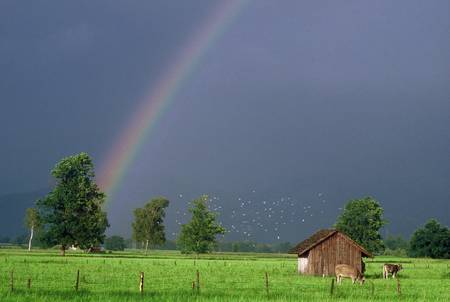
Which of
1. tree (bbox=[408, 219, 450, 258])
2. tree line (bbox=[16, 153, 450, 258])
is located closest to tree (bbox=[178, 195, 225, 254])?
tree line (bbox=[16, 153, 450, 258])

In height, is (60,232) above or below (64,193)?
below

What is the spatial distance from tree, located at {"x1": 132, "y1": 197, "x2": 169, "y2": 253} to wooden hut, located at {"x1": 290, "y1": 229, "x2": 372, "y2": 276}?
100389 mm

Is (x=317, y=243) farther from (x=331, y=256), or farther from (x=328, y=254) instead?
(x=331, y=256)

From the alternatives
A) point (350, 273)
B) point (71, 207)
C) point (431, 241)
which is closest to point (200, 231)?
point (71, 207)

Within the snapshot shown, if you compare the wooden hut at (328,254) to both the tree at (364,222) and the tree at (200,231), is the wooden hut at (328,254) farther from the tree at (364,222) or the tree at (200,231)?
the tree at (364,222)

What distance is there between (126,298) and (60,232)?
83.4 meters

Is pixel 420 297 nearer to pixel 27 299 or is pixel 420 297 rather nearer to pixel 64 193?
pixel 27 299

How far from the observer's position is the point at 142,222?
541 feet

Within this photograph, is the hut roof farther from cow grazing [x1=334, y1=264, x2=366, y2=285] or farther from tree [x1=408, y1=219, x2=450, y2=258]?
tree [x1=408, y1=219, x2=450, y2=258]

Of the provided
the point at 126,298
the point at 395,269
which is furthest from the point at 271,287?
the point at 395,269

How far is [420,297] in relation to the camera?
3700 cm

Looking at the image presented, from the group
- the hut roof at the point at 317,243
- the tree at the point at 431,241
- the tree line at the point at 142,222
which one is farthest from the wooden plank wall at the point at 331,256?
the tree at the point at 431,241

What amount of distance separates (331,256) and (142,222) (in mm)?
104995

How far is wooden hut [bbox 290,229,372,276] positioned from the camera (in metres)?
65.2
